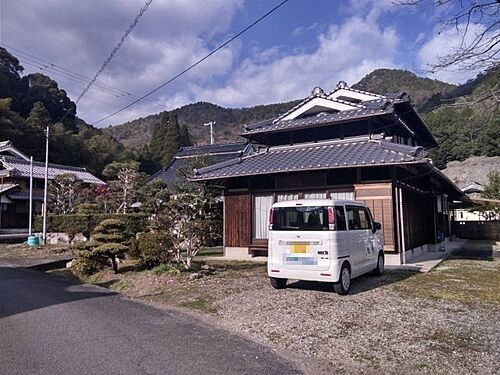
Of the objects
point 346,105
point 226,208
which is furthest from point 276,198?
point 346,105

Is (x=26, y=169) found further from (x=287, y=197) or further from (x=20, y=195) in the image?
(x=287, y=197)

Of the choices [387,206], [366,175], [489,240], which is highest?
[366,175]

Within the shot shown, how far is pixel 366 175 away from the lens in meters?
11.2

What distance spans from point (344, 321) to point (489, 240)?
2208 centimetres

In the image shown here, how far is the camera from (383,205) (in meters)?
10.9

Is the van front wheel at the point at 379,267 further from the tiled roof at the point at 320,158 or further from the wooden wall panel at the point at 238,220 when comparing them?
the wooden wall panel at the point at 238,220

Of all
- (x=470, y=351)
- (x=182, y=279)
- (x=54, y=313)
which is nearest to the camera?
(x=470, y=351)

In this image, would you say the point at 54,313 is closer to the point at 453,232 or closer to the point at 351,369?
the point at 351,369

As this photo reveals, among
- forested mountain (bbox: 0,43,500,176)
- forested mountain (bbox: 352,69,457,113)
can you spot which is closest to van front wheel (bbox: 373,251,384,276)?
forested mountain (bbox: 0,43,500,176)

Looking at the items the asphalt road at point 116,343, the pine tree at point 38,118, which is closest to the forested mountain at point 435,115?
the asphalt road at point 116,343

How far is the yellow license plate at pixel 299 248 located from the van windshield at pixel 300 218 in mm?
277

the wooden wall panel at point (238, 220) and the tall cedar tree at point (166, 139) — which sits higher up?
the tall cedar tree at point (166, 139)

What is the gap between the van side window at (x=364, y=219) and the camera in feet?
26.7

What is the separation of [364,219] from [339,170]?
11.8 feet
